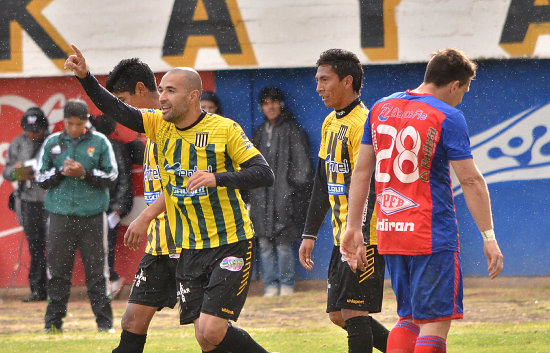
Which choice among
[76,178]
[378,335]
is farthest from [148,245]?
[76,178]

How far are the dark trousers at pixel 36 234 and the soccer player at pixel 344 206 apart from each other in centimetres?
635

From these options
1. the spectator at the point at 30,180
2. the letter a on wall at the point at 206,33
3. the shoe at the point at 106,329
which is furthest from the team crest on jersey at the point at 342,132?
the spectator at the point at 30,180

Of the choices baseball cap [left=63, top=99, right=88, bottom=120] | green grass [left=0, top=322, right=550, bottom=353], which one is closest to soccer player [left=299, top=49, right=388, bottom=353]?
green grass [left=0, top=322, right=550, bottom=353]

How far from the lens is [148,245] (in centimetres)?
678

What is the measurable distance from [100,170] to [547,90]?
577 centimetres

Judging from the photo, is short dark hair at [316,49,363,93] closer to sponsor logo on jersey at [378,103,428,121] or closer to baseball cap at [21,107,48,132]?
sponsor logo on jersey at [378,103,428,121]

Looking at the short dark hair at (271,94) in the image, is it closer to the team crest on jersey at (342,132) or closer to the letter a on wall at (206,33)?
the letter a on wall at (206,33)

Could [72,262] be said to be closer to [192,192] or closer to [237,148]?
[192,192]

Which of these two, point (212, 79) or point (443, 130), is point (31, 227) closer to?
point (212, 79)

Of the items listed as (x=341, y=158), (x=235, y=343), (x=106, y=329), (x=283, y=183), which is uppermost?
(x=341, y=158)

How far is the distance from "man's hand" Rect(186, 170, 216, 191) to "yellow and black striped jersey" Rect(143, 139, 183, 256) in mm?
932

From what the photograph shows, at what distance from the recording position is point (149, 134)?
627 cm

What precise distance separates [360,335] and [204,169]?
59.1 inches

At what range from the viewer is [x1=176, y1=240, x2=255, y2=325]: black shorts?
6.04 meters
